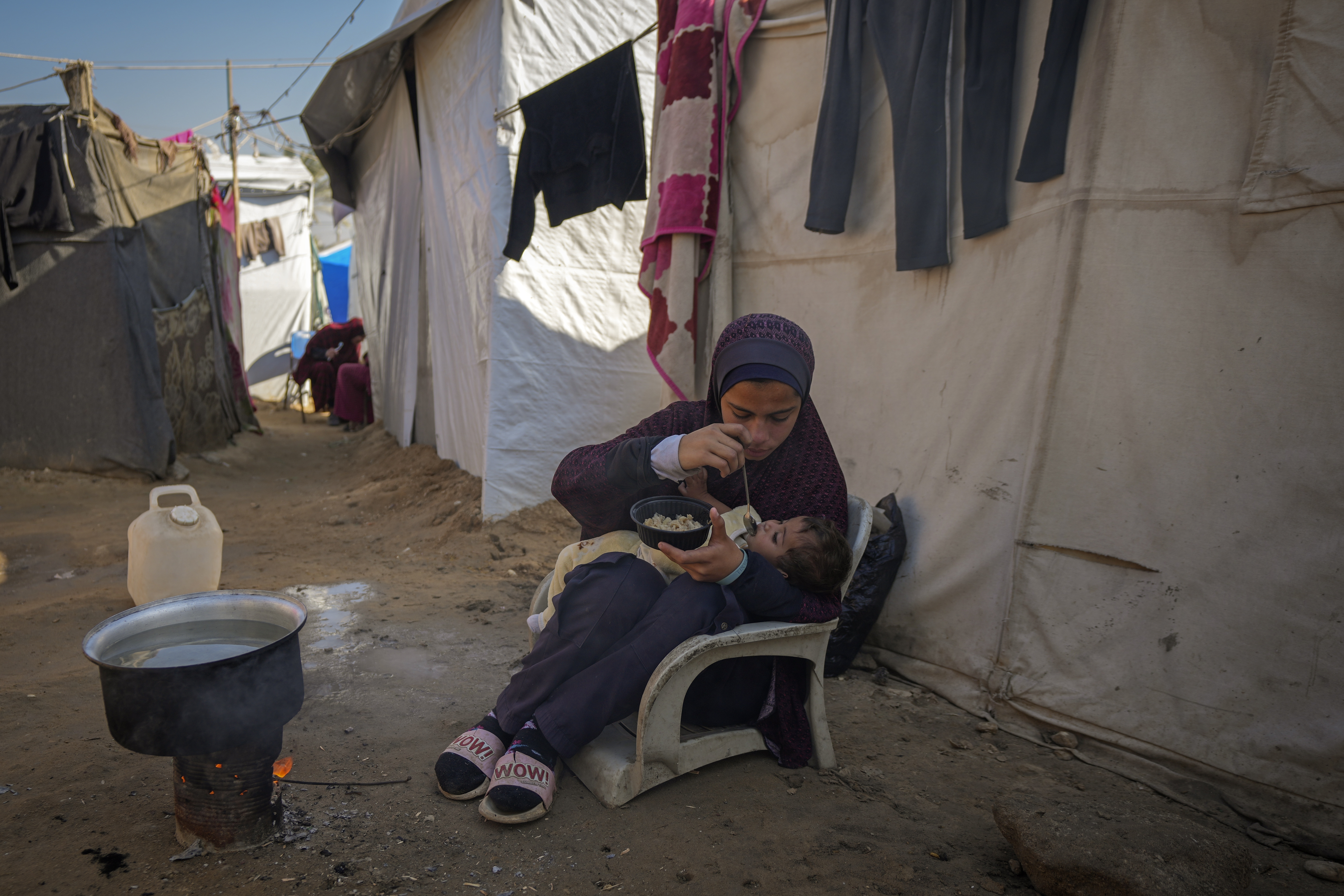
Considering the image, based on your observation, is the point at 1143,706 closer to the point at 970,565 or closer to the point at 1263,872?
the point at 1263,872

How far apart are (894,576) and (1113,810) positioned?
1.21 m

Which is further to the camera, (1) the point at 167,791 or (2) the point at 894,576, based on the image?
(2) the point at 894,576

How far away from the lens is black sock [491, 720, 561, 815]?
1771 millimetres

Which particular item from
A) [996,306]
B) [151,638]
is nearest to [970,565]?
[996,306]

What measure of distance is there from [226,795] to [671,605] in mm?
1071

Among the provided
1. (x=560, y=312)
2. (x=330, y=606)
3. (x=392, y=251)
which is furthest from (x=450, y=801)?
(x=392, y=251)

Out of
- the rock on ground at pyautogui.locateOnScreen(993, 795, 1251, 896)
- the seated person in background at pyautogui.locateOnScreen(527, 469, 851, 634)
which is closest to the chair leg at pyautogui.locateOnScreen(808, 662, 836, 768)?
the seated person in background at pyautogui.locateOnScreen(527, 469, 851, 634)

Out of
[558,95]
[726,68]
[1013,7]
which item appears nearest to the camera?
[1013,7]

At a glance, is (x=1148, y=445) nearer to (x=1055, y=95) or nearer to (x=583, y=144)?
(x=1055, y=95)

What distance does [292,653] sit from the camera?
160 cm

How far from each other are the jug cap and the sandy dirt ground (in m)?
0.54

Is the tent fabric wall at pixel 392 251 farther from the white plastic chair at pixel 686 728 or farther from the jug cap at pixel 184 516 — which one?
the white plastic chair at pixel 686 728

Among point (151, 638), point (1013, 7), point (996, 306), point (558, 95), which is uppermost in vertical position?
point (558, 95)

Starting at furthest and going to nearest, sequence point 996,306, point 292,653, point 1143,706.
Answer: point 996,306, point 1143,706, point 292,653
